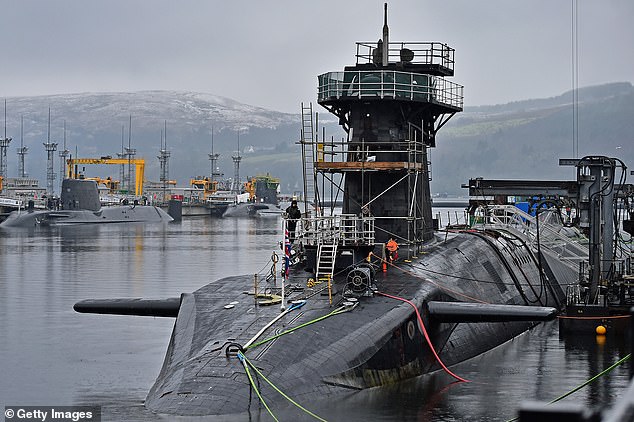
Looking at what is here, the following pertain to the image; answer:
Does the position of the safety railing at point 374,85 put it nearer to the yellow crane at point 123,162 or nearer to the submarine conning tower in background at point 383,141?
the submarine conning tower in background at point 383,141

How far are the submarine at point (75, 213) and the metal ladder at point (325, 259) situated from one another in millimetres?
102746

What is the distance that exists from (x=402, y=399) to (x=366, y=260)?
5.69 m

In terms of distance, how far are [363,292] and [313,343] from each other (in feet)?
11.5

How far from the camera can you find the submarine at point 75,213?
122 metres

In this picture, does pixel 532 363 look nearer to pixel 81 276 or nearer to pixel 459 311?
pixel 459 311

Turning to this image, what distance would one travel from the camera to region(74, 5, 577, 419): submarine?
52.9ft

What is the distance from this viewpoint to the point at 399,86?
95.2ft

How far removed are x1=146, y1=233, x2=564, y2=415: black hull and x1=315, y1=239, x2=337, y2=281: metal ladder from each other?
0.47 metres

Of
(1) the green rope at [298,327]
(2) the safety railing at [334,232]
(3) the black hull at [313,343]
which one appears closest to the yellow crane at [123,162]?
(2) the safety railing at [334,232]

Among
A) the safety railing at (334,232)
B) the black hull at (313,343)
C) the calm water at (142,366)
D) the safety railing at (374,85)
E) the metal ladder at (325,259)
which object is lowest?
the calm water at (142,366)

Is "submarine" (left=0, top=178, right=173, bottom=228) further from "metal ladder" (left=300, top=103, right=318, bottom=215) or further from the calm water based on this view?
"metal ladder" (left=300, top=103, right=318, bottom=215)

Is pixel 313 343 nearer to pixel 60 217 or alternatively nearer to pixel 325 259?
pixel 325 259

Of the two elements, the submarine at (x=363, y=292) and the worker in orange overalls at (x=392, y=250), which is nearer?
the submarine at (x=363, y=292)

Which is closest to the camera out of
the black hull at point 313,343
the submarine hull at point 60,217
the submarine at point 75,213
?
the black hull at point 313,343
